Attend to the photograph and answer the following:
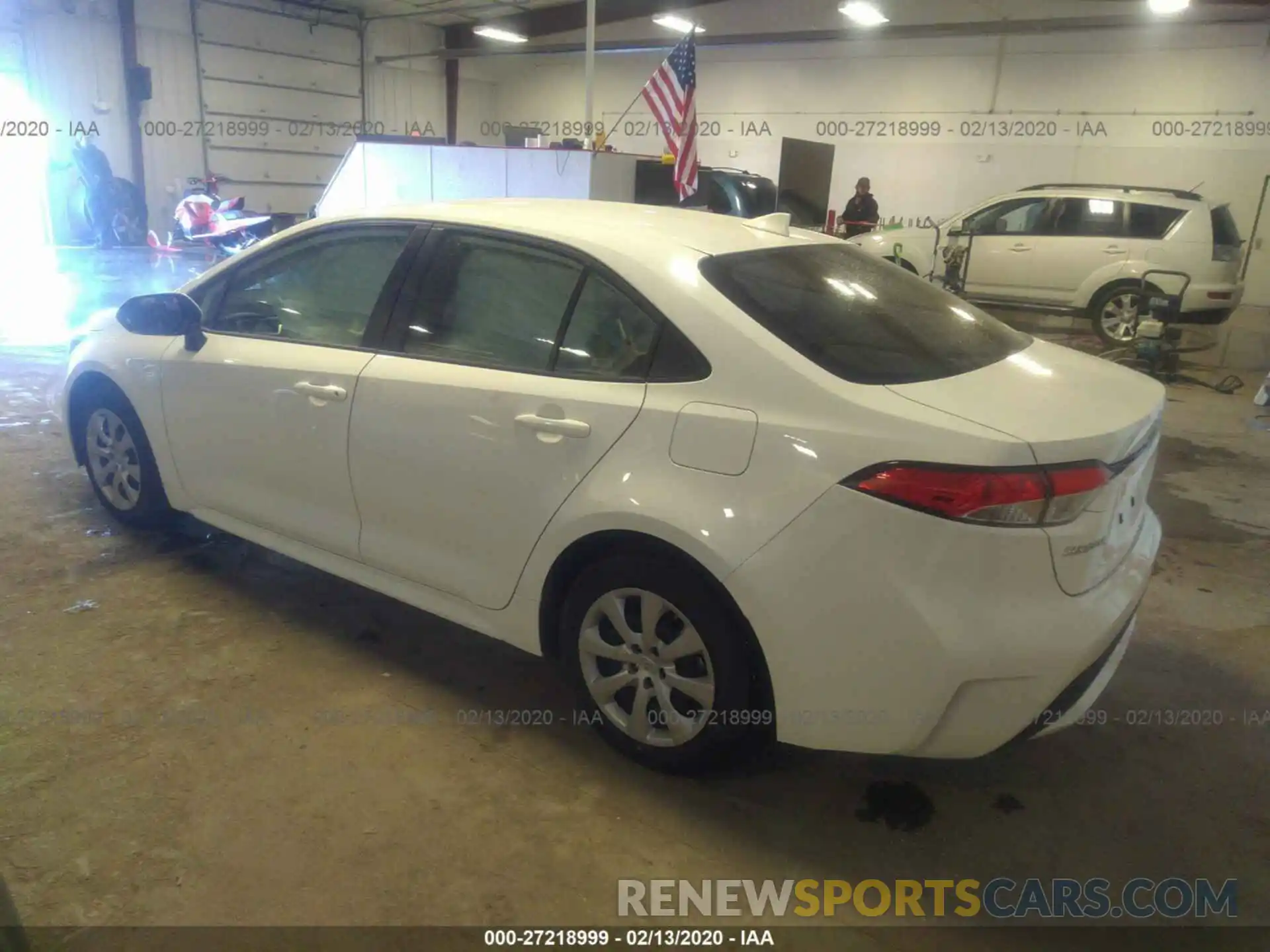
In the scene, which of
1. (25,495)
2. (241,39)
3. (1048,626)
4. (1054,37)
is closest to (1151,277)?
(1054,37)

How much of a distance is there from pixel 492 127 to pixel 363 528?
18.9 meters

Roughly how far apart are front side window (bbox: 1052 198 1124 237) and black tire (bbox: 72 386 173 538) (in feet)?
31.3

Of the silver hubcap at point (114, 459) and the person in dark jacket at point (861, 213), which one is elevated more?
the person in dark jacket at point (861, 213)

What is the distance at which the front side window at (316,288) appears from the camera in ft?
9.04

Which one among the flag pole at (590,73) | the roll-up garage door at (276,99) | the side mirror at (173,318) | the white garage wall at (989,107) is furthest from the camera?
the roll-up garage door at (276,99)

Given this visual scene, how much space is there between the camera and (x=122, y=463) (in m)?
3.58

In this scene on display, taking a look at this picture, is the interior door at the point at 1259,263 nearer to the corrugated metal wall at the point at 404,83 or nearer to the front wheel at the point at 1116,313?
the front wheel at the point at 1116,313

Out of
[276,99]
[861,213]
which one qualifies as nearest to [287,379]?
[861,213]

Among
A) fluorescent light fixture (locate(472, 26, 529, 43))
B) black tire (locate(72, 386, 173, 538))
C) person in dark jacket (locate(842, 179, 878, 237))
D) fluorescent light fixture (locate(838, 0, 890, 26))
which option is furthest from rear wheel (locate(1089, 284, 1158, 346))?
fluorescent light fixture (locate(472, 26, 529, 43))

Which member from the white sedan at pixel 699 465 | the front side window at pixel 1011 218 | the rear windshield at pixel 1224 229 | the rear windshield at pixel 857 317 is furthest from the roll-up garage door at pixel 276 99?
the rear windshield at pixel 857 317

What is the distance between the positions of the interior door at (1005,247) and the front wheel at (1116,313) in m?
0.81

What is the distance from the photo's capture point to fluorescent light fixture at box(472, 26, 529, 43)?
17.6 m

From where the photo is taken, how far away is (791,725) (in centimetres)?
204

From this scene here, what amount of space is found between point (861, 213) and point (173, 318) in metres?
11.0
